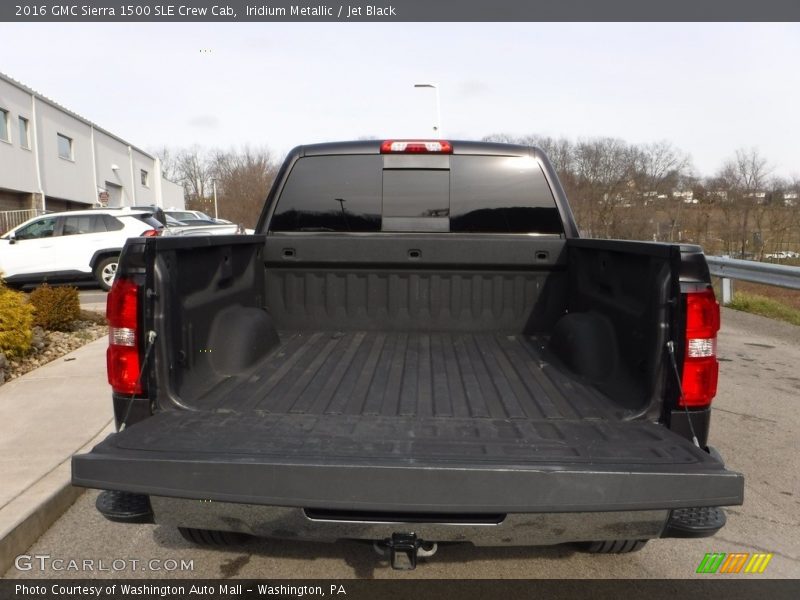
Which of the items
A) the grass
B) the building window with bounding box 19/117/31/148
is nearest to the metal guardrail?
the grass

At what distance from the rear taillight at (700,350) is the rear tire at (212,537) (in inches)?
82.4

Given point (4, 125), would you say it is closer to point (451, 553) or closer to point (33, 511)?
point (33, 511)

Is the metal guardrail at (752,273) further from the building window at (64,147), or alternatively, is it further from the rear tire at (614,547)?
the building window at (64,147)

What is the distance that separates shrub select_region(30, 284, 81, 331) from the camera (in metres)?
8.24

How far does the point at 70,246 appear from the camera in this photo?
13.2 m

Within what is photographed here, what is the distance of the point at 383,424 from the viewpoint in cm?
231

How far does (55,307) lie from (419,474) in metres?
8.24

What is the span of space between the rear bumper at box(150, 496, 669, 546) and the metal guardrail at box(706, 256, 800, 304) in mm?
6998

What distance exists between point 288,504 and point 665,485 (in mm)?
1223

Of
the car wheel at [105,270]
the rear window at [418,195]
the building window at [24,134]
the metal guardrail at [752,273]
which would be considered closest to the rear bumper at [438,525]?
the rear window at [418,195]

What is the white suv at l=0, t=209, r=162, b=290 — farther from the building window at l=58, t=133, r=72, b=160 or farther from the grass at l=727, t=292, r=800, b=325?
the building window at l=58, t=133, r=72, b=160

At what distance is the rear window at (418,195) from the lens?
12.1ft

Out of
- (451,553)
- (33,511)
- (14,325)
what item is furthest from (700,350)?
(14,325)

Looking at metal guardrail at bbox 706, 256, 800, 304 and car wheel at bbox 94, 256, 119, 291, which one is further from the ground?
metal guardrail at bbox 706, 256, 800, 304
